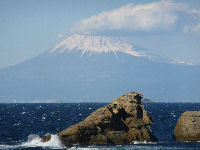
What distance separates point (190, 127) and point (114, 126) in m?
10.8

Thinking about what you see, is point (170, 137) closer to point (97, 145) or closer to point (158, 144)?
point (158, 144)

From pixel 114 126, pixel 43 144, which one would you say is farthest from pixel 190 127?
pixel 43 144

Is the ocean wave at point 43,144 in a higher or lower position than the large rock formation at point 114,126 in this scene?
lower

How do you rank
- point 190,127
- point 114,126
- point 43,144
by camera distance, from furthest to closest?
point 190,127 → point 114,126 → point 43,144

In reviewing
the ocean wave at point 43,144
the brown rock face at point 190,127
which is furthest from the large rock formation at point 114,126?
the brown rock face at point 190,127

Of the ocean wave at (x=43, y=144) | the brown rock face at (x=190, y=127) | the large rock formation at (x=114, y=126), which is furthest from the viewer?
the brown rock face at (x=190, y=127)

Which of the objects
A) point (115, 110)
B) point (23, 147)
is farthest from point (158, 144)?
point (23, 147)

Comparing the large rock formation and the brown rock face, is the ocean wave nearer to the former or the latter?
the large rock formation

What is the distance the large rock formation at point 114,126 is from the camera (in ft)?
186

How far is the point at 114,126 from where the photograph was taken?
59.6 metres

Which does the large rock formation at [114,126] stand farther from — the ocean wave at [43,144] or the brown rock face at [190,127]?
the brown rock face at [190,127]

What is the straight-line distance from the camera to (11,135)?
71500 millimetres

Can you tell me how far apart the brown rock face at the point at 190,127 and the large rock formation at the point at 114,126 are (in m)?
4.52

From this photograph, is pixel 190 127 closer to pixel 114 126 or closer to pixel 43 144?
pixel 114 126
